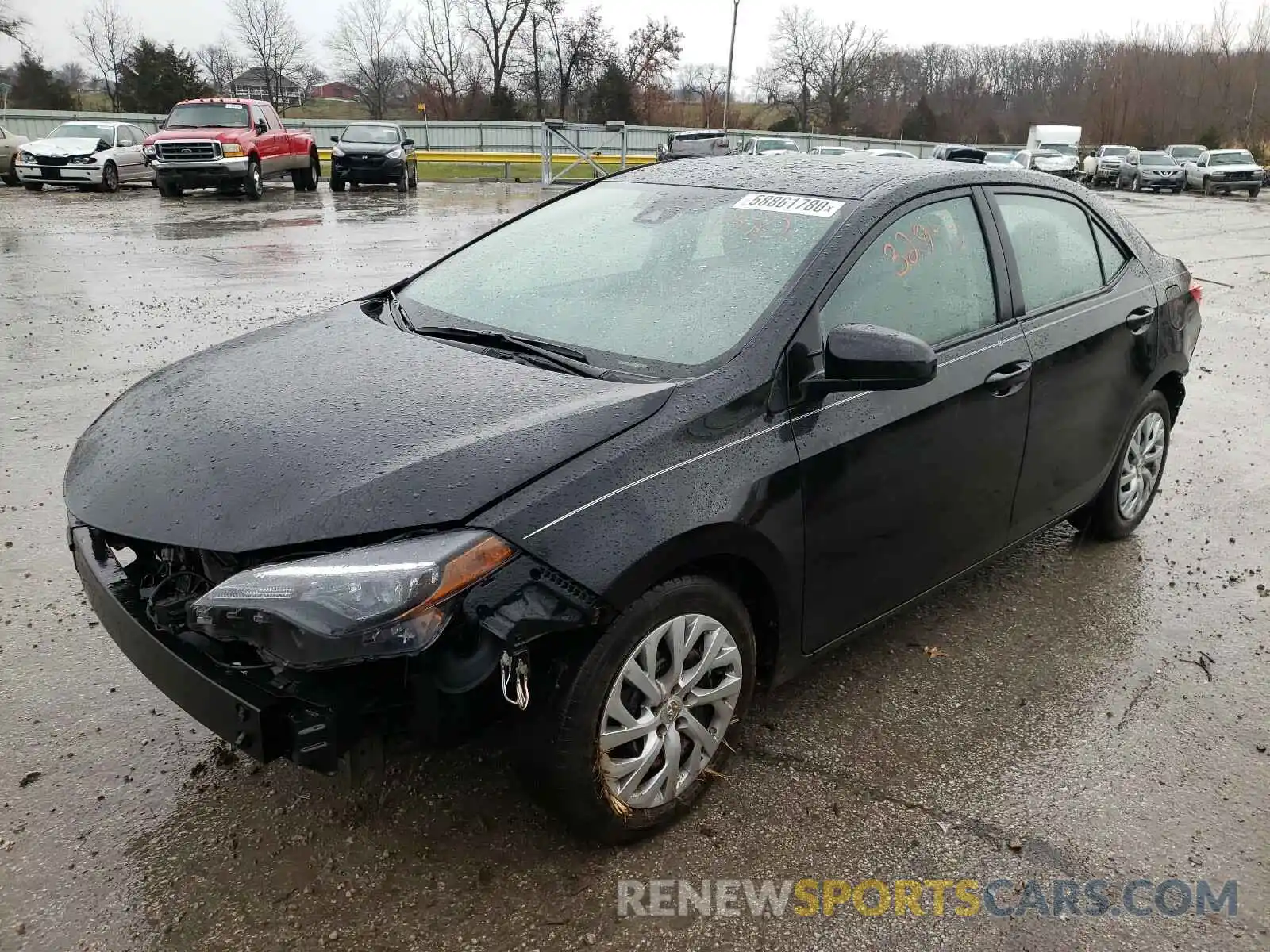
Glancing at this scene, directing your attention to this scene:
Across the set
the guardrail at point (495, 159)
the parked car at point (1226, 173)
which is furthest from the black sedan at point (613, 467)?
the parked car at point (1226, 173)

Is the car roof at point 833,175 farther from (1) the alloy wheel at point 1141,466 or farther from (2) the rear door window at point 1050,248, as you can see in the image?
(1) the alloy wheel at point 1141,466

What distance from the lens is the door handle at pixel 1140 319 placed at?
4035 mm

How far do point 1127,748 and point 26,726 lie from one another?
3357mm

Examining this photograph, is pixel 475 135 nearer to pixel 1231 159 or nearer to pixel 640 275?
pixel 1231 159

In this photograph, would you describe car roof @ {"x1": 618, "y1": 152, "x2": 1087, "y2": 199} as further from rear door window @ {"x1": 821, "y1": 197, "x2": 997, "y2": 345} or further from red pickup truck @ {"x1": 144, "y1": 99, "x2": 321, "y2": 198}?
red pickup truck @ {"x1": 144, "y1": 99, "x2": 321, "y2": 198}

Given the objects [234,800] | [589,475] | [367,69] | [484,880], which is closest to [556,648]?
[589,475]

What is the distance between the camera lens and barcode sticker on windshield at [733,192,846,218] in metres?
3.13

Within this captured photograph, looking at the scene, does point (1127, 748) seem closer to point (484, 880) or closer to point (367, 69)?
point (484, 880)

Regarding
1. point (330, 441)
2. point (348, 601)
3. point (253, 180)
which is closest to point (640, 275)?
point (330, 441)

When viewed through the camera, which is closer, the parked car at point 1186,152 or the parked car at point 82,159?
the parked car at point 82,159

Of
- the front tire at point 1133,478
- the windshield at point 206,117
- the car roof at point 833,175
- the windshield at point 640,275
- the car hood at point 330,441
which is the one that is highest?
the windshield at point 206,117

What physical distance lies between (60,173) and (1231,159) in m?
36.4

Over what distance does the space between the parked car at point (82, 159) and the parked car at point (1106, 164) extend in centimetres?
3449

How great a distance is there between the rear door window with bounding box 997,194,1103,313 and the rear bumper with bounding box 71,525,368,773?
9.05 ft
